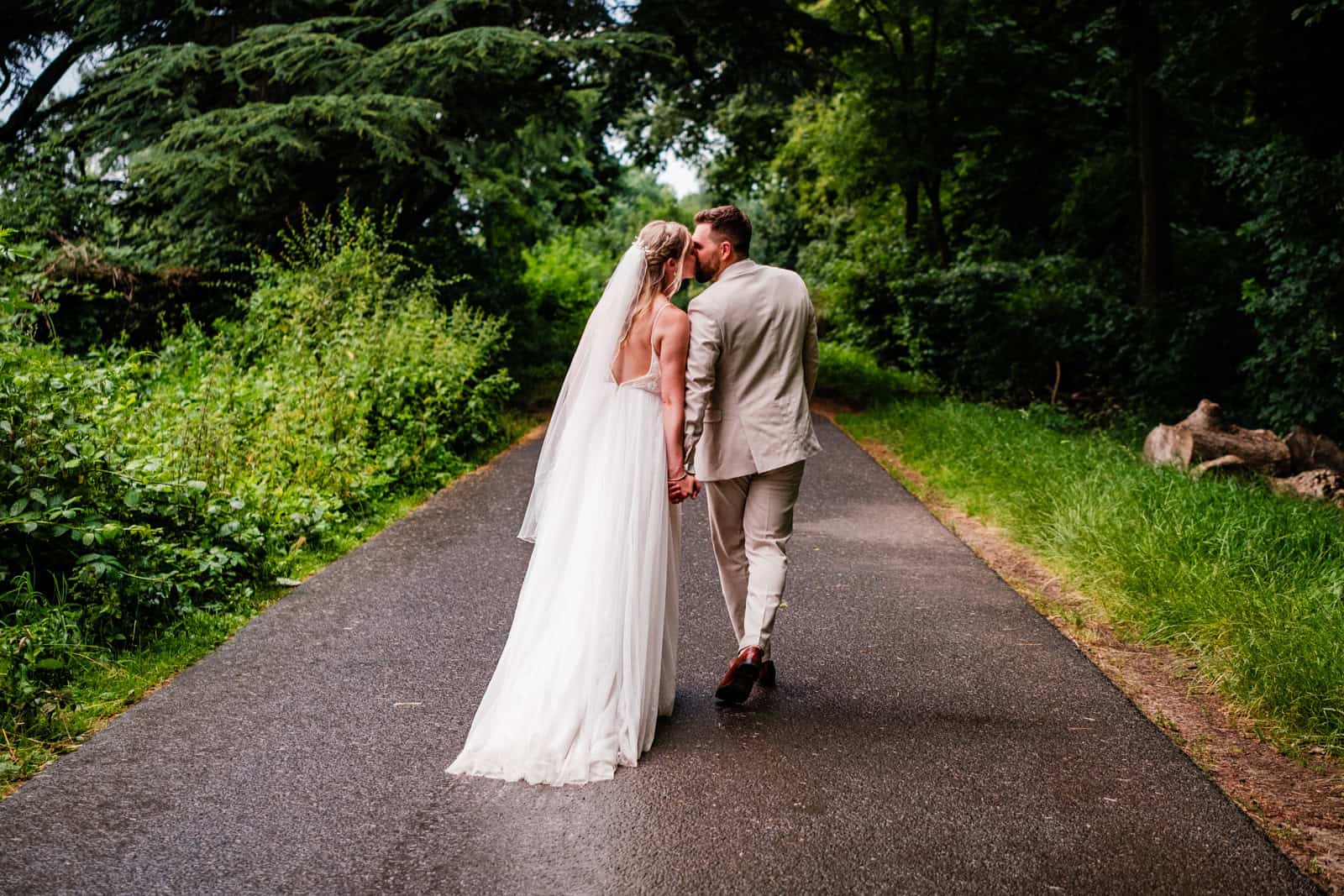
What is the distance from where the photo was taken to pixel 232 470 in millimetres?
7723

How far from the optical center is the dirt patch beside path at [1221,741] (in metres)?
3.66

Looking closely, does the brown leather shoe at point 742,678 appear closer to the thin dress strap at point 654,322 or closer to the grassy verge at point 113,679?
the thin dress strap at point 654,322

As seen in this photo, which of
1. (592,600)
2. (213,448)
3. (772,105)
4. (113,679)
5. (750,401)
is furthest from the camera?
(772,105)

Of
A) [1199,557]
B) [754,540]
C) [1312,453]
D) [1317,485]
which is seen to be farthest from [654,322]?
[1312,453]

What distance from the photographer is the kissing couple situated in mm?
4180

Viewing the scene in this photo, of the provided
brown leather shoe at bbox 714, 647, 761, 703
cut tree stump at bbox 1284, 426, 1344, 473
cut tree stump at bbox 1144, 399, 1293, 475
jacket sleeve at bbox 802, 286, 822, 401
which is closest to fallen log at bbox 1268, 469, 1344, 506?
cut tree stump at bbox 1144, 399, 1293, 475

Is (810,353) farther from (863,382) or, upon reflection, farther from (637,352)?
(863,382)

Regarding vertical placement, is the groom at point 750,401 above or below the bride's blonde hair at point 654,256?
below

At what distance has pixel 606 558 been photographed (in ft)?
14.3

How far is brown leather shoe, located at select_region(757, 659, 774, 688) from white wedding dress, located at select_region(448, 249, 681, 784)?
604 millimetres

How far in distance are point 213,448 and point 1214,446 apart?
9.01m

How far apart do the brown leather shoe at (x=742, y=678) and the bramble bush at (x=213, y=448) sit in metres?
2.90

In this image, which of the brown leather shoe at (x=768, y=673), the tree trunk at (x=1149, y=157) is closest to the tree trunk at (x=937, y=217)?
the tree trunk at (x=1149, y=157)

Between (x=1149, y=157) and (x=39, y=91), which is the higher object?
(x=1149, y=157)
